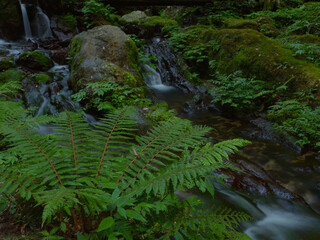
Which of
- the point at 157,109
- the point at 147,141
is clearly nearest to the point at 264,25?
the point at 157,109

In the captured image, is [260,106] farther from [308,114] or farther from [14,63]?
[14,63]

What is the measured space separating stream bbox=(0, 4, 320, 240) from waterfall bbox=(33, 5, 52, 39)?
358 centimetres

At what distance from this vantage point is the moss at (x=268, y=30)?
8891 mm

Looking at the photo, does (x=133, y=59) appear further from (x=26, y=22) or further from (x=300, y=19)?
(x=300, y=19)

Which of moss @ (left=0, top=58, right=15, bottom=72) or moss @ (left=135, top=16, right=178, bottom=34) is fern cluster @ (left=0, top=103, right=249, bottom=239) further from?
moss @ (left=135, top=16, right=178, bottom=34)

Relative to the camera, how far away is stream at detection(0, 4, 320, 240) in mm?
2756

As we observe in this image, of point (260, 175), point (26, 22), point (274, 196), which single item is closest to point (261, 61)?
point (260, 175)

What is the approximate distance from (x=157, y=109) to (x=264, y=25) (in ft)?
24.0

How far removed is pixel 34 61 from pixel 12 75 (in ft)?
3.93

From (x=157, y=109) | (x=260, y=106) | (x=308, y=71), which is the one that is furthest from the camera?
(x=260, y=106)

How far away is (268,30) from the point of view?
900 cm

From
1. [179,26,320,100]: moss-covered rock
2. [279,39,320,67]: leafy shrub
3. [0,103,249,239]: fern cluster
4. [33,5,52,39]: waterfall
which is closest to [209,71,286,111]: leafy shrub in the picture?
[179,26,320,100]: moss-covered rock

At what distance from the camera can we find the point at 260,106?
245 inches

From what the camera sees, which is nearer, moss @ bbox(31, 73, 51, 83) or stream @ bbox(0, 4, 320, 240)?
stream @ bbox(0, 4, 320, 240)
